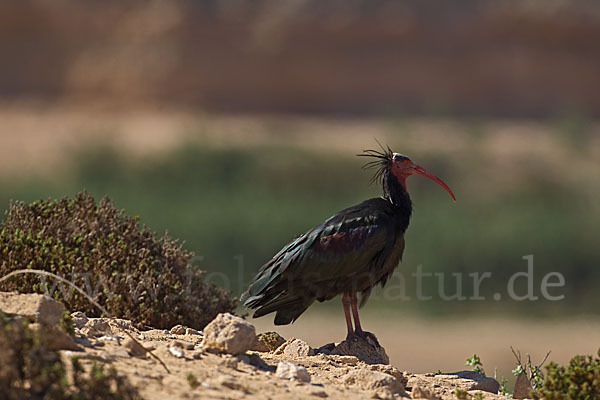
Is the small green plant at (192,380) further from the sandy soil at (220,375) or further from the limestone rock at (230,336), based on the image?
the limestone rock at (230,336)

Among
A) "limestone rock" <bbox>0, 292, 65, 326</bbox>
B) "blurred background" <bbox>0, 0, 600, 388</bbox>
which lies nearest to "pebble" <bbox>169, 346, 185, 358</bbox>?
"limestone rock" <bbox>0, 292, 65, 326</bbox>

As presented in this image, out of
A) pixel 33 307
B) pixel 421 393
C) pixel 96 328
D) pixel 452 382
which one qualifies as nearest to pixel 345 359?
pixel 452 382

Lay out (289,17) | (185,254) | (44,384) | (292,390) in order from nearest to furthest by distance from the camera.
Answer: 1. (44,384)
2. (292,390)
3. (185,254)
4. (289,17)

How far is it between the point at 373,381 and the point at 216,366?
89 cm

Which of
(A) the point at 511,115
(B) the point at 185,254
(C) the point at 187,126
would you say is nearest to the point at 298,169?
(C) the point at 187,126

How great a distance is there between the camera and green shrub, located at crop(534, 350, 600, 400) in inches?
202

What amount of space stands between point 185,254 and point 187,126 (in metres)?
27.0

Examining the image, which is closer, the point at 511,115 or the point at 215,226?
the point at 215,226

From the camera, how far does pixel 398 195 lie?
757 cm

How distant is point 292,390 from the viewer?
15.5ft

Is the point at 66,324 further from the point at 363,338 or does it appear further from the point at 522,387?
the point at 522,387

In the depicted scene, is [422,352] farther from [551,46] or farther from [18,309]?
[551,46]

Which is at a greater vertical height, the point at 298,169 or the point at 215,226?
the point at 298,169

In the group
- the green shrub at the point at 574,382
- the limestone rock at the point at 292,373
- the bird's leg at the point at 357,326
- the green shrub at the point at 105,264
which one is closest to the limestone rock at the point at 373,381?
the limestone rock at the point at 292,373
